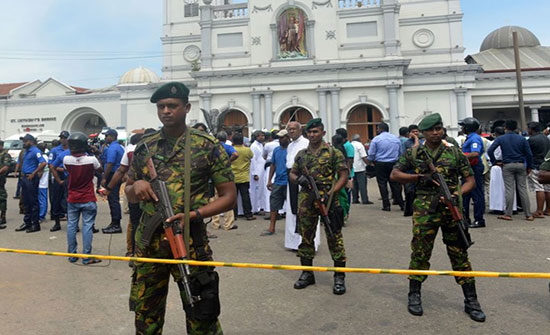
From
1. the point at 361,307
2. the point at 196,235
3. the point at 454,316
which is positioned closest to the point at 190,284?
the point at 196,235

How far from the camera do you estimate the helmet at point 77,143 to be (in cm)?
494

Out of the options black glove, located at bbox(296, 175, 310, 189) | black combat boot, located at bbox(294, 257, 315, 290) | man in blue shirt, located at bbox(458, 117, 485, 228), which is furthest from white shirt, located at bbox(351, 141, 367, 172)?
black combat boot, located at bbox(294, 257, 315, 290)

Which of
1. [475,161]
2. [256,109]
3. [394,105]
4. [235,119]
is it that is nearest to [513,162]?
[475,161]

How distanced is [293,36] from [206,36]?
20.5 feet

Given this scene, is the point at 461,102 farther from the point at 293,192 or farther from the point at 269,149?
the point at 293,192

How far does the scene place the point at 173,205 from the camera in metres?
2.17

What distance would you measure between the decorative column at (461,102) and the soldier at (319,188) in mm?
22819

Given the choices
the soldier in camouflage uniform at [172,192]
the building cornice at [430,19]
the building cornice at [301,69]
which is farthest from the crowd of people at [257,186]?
the building cornice at [430,19]

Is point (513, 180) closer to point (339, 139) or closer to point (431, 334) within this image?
point (339, 139)

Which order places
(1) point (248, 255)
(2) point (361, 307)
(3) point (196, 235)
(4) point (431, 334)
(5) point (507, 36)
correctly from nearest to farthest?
(3) point (196, 235) → (4) point (431, 334) → (2) point (361, 307) → (1) point (248, 255) → (5) point (507, 36)

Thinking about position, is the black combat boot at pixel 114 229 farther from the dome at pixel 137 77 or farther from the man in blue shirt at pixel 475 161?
the dome at pixel 137 77

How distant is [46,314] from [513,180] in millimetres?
7799

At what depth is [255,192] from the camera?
8703 millimetres

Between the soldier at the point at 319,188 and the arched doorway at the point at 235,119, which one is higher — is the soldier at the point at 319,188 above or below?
below
